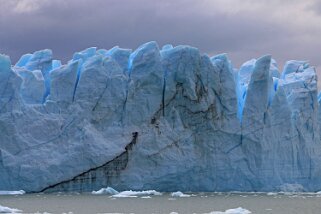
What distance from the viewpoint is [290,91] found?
21688 mm

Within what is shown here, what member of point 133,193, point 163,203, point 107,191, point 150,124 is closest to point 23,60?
point 150,124

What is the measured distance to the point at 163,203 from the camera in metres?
15.7

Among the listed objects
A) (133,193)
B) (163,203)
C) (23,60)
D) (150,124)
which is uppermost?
(23,60)

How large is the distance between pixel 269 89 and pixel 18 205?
9.48 metres

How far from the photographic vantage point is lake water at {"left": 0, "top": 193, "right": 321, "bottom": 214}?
14.0m

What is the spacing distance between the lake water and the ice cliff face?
3.09 feet

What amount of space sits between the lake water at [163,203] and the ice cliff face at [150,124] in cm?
94

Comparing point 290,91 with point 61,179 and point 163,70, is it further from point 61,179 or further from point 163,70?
point 61,179

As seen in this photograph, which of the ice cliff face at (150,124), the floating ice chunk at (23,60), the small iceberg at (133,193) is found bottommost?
the small iceberg at (133,193)

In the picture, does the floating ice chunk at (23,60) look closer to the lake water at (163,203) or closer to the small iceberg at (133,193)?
the lake water at (163,203)

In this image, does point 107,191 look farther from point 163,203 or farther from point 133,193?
point 163,203

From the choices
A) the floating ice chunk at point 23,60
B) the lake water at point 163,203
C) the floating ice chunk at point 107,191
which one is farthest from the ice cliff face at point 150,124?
the lake water at point 163,203

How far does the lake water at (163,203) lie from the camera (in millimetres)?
13977

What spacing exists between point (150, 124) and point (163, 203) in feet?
14.5
